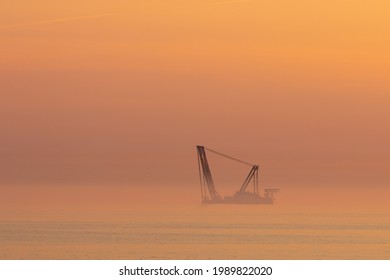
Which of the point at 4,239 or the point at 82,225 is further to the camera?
the point at 82,225

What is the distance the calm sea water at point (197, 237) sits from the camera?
231 feet

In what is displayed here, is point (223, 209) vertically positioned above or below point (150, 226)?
above

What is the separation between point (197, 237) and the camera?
8550 cm

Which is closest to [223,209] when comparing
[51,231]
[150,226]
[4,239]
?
[150,226]

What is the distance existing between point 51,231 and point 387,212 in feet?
201

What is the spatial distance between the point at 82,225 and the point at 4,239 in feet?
61.4

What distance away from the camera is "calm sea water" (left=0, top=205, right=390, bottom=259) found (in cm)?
7031
